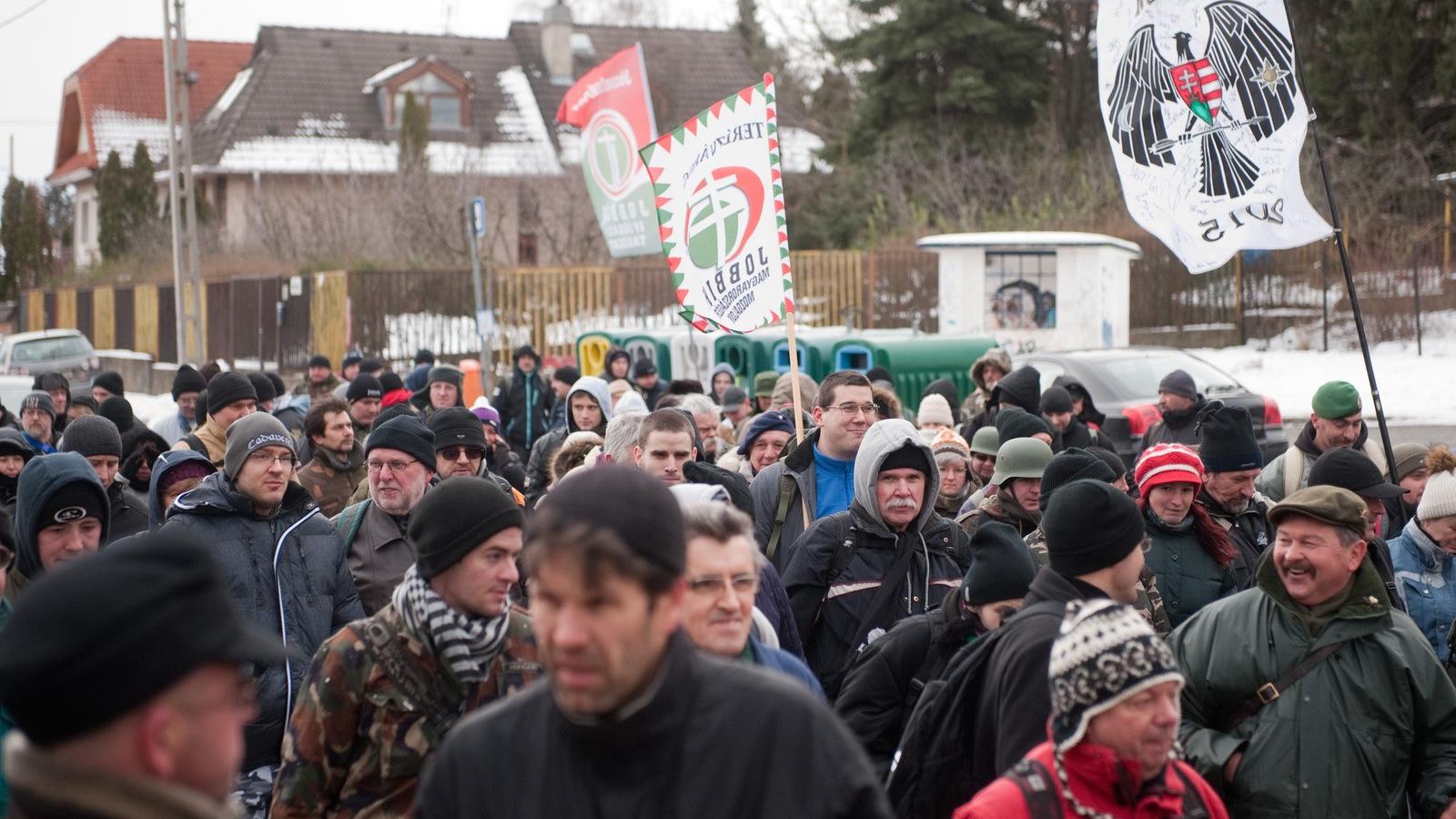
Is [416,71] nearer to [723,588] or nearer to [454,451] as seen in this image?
[454,451]

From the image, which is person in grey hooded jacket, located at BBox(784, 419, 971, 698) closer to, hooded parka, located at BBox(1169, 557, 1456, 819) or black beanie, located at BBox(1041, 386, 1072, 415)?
hooded parka, located at BBox(1169, 557, 1456, 819)

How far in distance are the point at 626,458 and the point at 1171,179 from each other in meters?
3.17

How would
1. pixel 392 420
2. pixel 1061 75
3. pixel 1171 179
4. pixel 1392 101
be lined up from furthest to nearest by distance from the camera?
pixel 1061 75 < pixel 1392 101 < pixel 1171 179 < pixel 392 420

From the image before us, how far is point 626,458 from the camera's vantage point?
6.56 metres

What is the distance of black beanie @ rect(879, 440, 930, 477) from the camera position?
5664 millimetres

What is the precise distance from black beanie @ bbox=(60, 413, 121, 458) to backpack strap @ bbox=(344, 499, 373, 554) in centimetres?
216

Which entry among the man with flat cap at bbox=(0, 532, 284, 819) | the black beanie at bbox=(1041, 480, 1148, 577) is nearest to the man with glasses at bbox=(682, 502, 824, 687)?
the black beanie at bbox=(1041, 480, 1148, 577)

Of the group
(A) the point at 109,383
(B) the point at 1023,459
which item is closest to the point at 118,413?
(A) the point at 109,383

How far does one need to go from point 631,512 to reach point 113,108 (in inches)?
2445

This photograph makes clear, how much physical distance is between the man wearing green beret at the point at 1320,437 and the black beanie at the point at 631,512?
645 cm

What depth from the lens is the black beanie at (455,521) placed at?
3.89 metres

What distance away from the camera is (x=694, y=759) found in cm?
238

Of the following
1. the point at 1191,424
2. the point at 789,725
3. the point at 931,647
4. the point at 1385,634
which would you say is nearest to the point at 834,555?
the point at 931,647

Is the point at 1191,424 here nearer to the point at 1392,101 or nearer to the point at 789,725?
the point at 789,725
